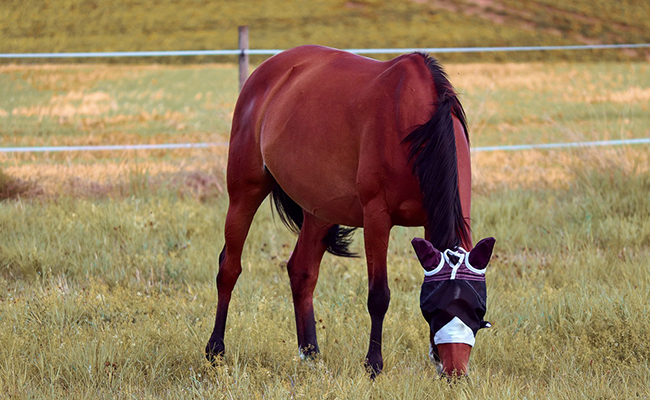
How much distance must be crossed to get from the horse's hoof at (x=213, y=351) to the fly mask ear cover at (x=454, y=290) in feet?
4.60

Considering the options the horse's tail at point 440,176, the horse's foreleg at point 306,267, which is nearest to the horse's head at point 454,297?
the horse's tail at point 440,176

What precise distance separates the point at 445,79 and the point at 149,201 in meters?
3.88

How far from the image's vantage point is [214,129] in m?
12.2

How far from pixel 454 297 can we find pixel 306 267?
1.42 metres

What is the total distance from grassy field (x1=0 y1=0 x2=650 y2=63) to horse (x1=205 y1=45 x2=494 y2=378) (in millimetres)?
24271

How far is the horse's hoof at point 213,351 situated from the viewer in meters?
3.43

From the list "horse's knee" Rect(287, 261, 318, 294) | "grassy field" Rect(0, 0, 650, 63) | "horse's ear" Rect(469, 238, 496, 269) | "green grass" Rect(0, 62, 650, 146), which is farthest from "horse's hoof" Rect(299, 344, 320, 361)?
"grassy field" Rect(0, 0, 650, 63)

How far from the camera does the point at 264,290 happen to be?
14.5ft

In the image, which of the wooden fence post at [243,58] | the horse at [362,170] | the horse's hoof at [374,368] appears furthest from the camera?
the wooden fence post at [243,58]

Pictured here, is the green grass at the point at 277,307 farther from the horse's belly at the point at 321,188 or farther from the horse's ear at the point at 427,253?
the horse's belly at the point at 321,188

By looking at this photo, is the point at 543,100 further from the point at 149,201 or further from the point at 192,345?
the point at 192,345

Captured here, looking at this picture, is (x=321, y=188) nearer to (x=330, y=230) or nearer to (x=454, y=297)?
(x=330, y=230)

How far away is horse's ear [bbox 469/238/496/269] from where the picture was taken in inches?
91.7

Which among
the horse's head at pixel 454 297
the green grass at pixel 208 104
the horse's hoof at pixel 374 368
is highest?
the horse's head at pixel 454 297
